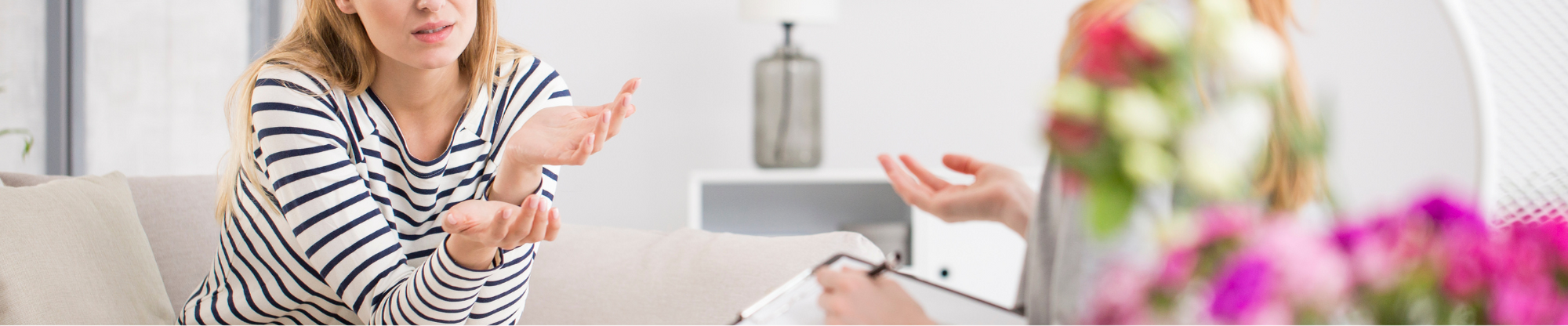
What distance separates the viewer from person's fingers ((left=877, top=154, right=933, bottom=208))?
0.28 metres

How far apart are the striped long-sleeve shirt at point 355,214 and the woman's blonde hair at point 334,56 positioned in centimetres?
1

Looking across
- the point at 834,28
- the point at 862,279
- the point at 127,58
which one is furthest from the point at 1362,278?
the point at 127,58

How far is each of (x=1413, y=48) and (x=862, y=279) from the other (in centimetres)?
24

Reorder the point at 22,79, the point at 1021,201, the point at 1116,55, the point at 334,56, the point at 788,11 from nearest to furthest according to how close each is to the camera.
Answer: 1. the point at 1116,55
2. the point at 1021,201
3. the point at 334,56
4. the point at 22,79
5. the point at 788,11

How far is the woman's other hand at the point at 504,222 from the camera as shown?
63 centimetres

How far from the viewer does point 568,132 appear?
0.68 metres

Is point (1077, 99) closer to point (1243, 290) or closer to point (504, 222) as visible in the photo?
point (1243, 290)

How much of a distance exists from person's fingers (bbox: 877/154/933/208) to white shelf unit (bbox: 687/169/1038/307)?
1.91 metres

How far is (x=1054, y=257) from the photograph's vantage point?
0.20 meters

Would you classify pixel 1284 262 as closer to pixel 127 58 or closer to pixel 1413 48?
pixel 1413 48

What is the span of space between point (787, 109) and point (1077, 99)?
219cm

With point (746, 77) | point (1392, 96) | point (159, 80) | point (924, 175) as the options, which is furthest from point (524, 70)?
point (159, 80)

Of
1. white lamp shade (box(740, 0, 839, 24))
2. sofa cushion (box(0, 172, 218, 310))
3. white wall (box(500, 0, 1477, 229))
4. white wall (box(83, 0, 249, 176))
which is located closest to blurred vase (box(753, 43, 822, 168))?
white lamp shade (box(740, 0, 839, 24))

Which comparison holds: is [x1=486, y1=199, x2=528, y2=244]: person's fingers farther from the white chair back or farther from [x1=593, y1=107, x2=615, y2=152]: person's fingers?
the white chair back
